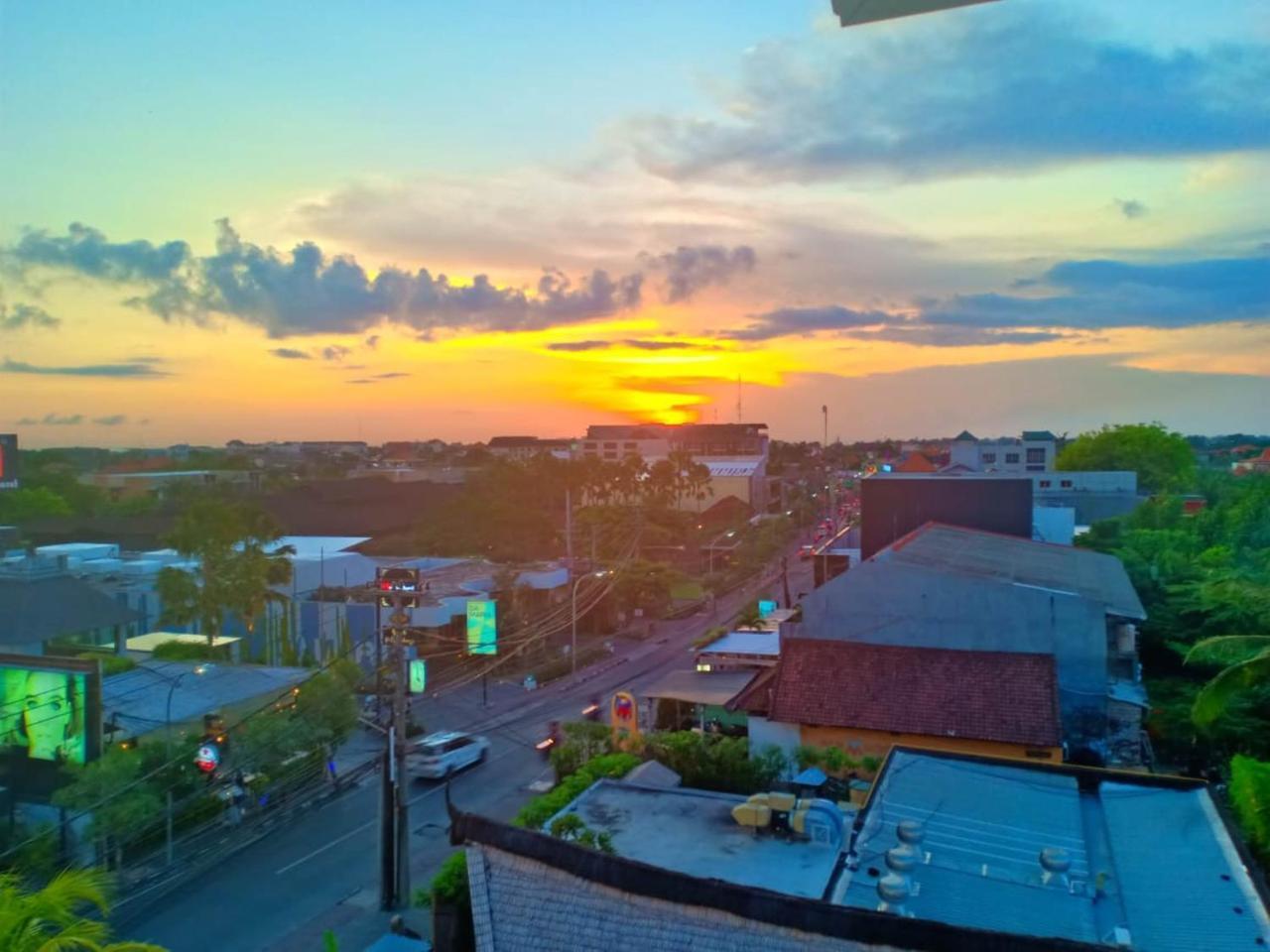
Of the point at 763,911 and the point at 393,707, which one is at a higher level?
the point at 763,911

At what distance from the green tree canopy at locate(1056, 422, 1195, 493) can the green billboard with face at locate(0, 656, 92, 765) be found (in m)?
63.3

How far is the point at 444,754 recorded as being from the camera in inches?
717

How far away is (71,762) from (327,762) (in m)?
4.60

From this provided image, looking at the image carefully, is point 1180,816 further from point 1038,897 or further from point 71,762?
point 71,762

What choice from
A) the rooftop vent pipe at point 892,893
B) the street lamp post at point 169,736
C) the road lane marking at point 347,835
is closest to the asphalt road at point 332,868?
the road lane marking at point 347,835

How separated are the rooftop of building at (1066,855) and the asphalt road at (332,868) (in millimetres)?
7118

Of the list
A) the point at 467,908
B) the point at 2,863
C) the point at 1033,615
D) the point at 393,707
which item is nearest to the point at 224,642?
the point at 2,863

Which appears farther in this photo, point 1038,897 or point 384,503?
point 384,503

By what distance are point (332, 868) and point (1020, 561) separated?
556 inches

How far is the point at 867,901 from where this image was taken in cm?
691

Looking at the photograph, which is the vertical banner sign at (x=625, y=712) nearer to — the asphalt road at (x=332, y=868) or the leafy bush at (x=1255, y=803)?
the asphalt road at (x=332, y=868)

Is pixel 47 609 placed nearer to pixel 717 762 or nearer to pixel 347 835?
pixel 347 835

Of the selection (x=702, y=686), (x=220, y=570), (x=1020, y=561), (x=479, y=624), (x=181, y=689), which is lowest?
(x=479, y=624)

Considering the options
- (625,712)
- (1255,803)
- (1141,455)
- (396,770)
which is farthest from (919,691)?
(1141,455)
